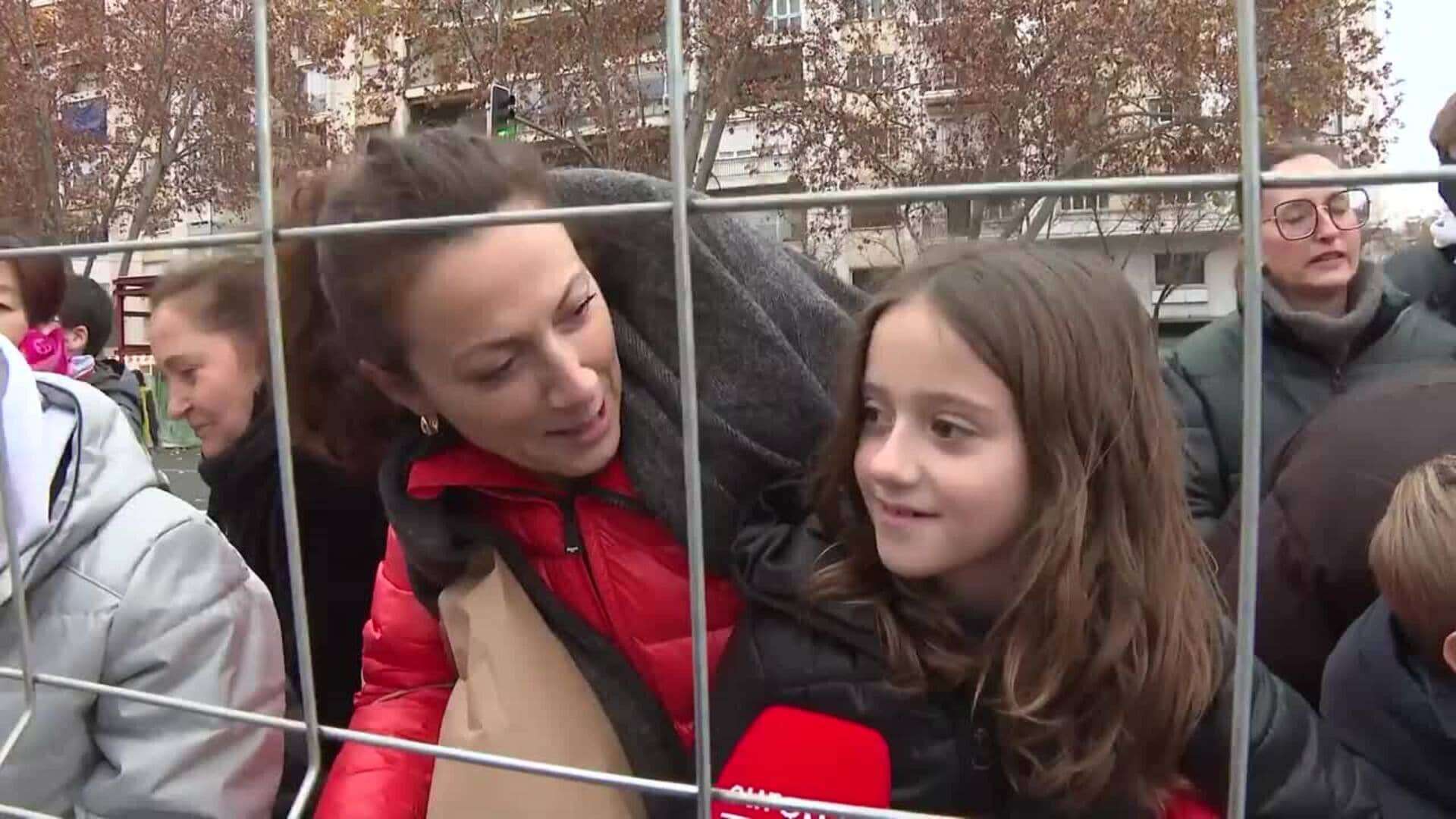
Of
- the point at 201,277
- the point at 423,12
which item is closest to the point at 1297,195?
the point at 423,12

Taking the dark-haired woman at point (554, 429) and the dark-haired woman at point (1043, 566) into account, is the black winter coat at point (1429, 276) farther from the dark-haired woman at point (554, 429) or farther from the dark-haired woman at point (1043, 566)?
the dark-haired woman at point (554, 429)

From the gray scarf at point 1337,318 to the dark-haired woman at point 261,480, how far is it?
0.54 metres

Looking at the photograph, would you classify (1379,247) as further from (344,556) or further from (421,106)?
(344,556)

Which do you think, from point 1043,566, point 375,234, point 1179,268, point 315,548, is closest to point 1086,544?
point 1043,566

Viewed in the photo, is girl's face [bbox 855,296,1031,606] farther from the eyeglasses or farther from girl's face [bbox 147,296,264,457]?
girl's face [bbox 147,296,264,457]

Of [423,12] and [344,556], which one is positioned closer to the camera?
[423,12]

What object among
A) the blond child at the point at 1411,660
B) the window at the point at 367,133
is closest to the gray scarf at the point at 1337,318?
the blond child at the point at 1411,660

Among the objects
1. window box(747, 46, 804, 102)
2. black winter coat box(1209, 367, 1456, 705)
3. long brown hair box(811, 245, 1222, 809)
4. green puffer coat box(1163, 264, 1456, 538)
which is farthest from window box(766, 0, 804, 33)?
black winter coat box(1209, 367, 1456, 705)

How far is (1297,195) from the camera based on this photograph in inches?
17.5

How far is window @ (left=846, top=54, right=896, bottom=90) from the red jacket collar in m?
0.27

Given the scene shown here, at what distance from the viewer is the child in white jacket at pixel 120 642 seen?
632mm

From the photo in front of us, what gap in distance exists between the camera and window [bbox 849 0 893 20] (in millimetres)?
457

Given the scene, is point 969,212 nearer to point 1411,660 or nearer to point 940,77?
point 940,77

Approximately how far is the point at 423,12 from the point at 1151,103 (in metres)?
0.33
